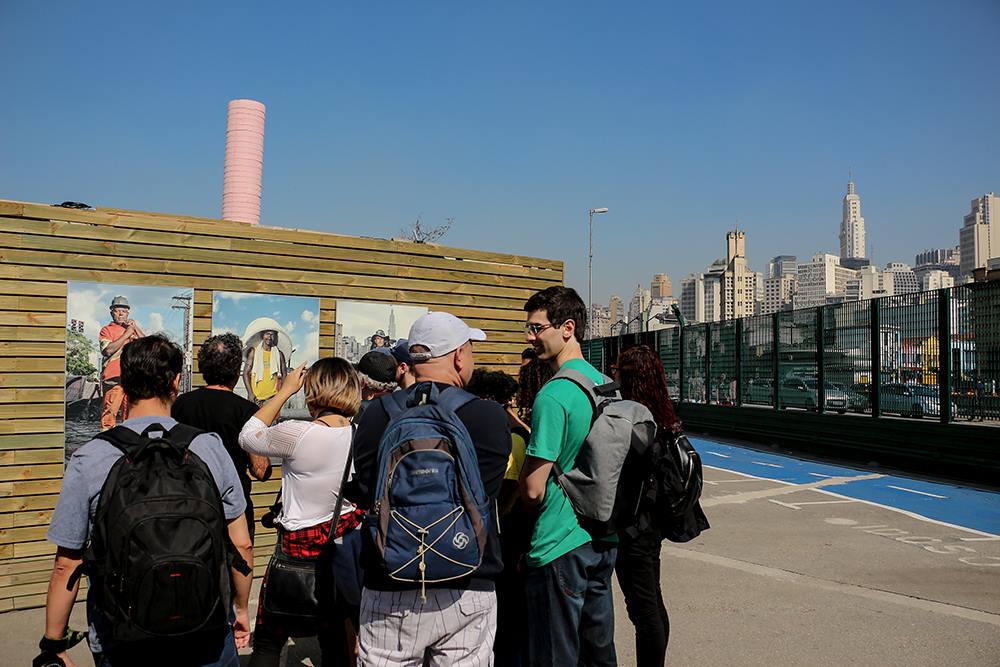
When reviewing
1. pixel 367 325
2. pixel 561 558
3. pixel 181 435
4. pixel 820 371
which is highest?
pixel 367 325

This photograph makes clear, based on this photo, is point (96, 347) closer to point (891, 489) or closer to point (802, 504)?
point (802, 504)

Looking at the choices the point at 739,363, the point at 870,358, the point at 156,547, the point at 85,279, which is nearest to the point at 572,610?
the point at 156,547

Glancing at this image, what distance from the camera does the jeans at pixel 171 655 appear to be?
8.32ft

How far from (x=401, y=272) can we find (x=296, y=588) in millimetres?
4785

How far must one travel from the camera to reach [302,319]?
7480 mm

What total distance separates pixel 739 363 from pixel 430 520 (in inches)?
792

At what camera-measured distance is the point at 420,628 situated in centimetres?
269

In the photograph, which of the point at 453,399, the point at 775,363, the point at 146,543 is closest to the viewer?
the point at 146,543

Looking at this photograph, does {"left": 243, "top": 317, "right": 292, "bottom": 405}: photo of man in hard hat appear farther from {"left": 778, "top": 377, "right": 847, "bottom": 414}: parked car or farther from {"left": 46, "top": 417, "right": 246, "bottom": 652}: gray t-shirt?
{"left": 778, "top": 377, "right": 847, "bottom": 414}: parked car

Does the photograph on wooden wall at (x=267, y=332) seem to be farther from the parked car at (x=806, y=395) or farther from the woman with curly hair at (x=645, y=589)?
the parked car at (x=806, y=395)

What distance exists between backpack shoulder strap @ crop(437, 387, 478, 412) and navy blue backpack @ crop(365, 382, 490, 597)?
0.05m

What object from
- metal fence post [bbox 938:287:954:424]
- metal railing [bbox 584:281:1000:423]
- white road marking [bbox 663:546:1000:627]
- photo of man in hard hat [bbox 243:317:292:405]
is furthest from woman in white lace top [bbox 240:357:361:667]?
metal fence post [bbox 938:287:954:424]

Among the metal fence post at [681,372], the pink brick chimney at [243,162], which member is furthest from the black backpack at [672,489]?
the metal fence post at [681,372]

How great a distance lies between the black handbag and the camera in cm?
371
